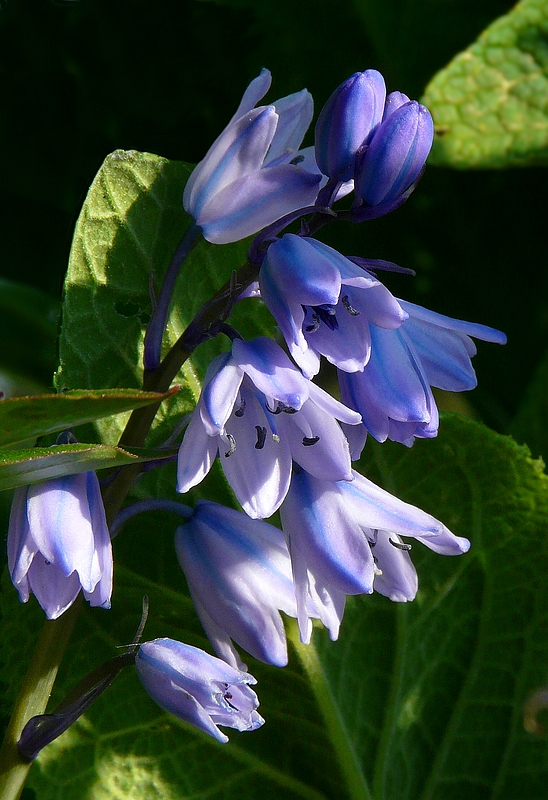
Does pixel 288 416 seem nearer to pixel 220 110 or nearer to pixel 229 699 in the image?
pixel 229 699

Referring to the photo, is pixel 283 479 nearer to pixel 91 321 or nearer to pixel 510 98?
pixel 91 321

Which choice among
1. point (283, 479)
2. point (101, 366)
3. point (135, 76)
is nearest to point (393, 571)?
A: point (283, 479)

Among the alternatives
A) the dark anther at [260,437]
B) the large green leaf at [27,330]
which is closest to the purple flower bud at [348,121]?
the dark anther at [260,437]

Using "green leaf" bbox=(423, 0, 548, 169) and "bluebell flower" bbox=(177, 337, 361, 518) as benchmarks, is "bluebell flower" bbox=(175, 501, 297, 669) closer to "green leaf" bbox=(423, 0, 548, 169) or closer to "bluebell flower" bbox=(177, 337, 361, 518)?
"bluebell flower" bbox=(177, 337, 361, 518)

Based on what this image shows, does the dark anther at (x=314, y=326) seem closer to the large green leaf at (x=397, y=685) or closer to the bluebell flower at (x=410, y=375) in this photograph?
the bluebell flower at (x=410, y=375)

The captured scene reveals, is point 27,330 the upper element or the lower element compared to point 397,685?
upper

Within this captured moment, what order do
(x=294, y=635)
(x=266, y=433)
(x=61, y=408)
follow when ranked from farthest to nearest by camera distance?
1. (x=294, y=635)
2. (x=266, y=433)
3. (x=61, y=408)

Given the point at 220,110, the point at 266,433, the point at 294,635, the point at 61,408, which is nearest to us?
the point at 61,408

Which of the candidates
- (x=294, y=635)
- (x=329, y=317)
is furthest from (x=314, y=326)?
(x=294, y=635)
